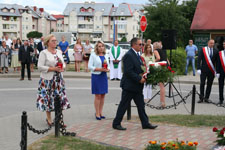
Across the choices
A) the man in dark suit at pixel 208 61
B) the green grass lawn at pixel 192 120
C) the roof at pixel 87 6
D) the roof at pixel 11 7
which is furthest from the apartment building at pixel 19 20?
the green grass lawn at pixel 192 120

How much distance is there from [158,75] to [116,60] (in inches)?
391

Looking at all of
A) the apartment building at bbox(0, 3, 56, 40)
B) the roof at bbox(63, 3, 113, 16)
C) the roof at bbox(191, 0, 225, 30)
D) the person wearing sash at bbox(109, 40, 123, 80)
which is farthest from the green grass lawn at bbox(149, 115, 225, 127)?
the apartment building at bbox(0, 3, 56, 40)

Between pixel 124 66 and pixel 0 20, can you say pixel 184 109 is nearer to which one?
pixel 124 66

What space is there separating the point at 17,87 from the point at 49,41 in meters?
8.01

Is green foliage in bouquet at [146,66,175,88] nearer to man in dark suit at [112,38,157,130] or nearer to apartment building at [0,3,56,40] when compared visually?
man in dark suit at [112,38,157,130]

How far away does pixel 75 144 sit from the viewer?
6445 mm

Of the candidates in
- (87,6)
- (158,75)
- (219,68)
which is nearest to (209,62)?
(219,68)

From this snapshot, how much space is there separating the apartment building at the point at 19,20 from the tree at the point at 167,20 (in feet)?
297

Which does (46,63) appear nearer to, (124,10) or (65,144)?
(65,144)

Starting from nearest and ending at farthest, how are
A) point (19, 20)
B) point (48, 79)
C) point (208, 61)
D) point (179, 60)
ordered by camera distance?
point (48, 79) → point (208, 61) → point (179, 60) → point (19, 20)

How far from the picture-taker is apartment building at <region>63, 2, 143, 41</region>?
4417 inches

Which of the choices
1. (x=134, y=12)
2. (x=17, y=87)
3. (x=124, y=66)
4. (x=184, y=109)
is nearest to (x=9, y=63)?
(x=17, y=87)

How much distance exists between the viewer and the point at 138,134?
23.6 feet

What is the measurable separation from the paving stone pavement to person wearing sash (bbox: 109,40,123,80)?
33.2ft
